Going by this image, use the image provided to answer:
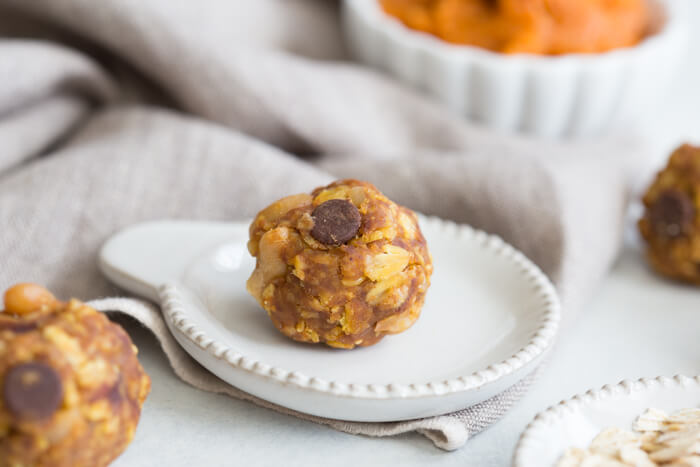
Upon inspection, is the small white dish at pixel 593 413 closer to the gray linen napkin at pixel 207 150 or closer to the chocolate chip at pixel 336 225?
the gray linen napkin at pixel 207 150

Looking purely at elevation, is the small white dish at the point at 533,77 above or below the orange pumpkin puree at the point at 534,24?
below

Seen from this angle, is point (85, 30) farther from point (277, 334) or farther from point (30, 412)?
point (30, 412)

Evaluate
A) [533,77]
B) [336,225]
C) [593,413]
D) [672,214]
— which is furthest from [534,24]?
[593,413]

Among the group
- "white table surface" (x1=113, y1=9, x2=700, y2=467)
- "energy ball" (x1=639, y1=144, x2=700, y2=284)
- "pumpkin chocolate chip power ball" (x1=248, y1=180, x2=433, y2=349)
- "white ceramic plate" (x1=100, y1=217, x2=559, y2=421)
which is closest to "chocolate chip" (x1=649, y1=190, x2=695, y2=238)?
"energy ball" (x1=639, y1=144, x2=700, y2=284)

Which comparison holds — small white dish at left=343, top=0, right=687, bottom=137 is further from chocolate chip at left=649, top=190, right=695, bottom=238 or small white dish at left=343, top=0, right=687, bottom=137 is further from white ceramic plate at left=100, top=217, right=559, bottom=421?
white ceramic plate at left=100, top=217, right=559, bottom=421

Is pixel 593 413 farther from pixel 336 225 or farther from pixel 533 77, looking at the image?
pixel 533 77

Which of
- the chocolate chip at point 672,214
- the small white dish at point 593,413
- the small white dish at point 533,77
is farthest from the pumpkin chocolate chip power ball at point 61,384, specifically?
the small white dish at point 533,77

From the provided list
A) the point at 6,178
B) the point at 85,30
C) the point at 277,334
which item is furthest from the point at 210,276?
the point at 85,30
